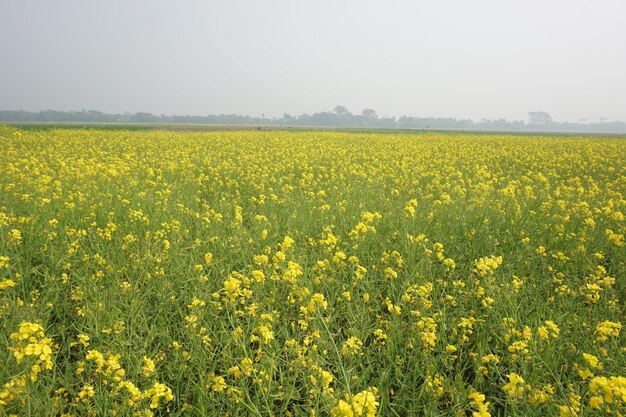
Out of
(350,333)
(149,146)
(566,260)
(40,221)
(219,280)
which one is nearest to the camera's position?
(350,333)

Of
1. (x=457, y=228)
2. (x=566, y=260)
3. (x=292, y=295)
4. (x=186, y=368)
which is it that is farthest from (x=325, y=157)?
(x=186, y=368)

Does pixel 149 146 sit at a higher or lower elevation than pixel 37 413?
higher

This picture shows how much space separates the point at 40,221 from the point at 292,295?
3.47m

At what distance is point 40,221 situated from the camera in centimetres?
436

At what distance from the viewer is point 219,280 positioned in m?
3.31

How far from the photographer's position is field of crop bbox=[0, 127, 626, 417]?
1963 mm

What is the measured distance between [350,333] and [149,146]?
13.6m

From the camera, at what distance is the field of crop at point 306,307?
1.96m

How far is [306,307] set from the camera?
2.71 metres

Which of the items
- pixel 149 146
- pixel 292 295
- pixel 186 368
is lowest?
pixel 186 368

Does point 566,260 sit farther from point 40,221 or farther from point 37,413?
point 40,221

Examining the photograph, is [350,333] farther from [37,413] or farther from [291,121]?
[291,121]

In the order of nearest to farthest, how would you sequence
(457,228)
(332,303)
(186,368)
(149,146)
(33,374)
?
(33,374) → (186,368) → (332,303) → (457,228) → (149,146)

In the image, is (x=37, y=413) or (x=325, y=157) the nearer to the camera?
(x=37, y=413)
